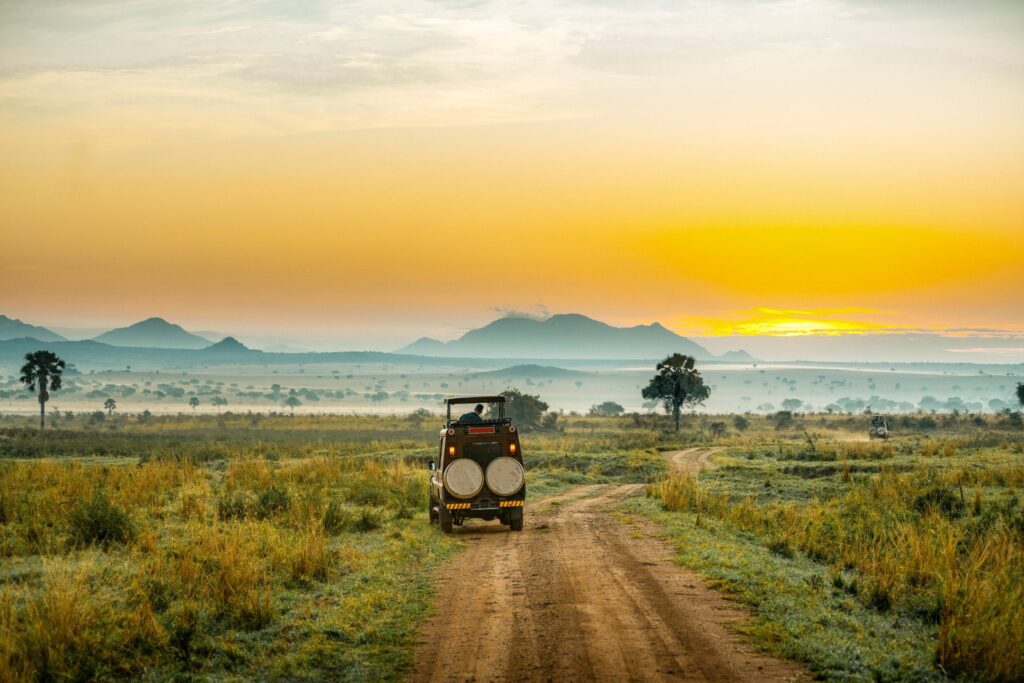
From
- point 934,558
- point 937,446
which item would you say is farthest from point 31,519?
point 937,446

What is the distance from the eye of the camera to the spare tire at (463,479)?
872 inches

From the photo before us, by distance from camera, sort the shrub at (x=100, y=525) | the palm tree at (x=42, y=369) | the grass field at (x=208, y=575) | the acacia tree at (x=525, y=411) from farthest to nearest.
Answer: the acacia tree at (x=525, y=411)
the palm tree at (x=42, y=369)
the shrub at (x=100, y=525)
the grass field at (x=208, y=575)

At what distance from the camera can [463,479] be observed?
22.2 metres

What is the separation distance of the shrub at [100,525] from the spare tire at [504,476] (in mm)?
8137

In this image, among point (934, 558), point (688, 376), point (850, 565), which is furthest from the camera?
point (688, 376)

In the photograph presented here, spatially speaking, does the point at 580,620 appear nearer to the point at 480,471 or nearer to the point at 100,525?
the point at 480,471

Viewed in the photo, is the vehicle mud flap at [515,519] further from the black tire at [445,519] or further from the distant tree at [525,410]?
the distant tree at [525,410]

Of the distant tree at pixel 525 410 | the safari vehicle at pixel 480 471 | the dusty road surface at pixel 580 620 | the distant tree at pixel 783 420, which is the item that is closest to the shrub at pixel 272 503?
the safari vehicle at pixel 480 471

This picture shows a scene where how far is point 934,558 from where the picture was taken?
16078 mm

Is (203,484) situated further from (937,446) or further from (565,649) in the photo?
(937,446)

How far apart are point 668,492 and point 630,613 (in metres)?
15.1

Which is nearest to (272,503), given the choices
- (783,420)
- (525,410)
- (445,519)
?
(445,519)

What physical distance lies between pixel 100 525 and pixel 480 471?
8.51 meters

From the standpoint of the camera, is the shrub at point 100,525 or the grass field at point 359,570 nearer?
the grass field at point 359,570
